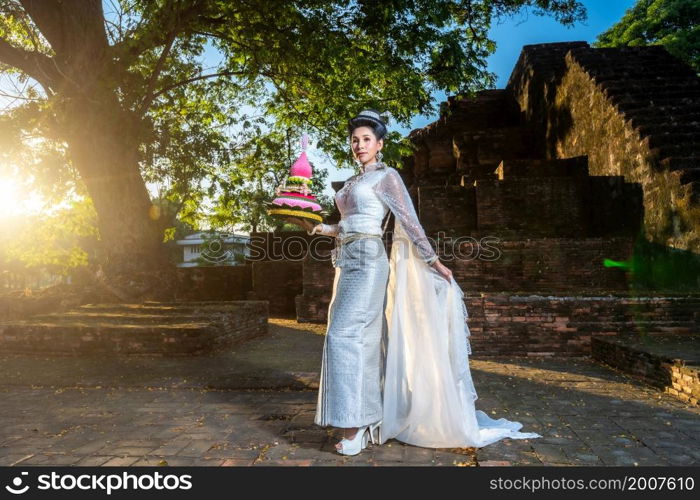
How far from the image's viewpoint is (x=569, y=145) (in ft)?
45.3

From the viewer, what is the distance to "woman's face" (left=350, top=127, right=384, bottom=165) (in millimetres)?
3621

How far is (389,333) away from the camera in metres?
3.58

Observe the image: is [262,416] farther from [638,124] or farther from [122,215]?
[638,124]

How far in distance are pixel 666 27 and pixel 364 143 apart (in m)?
21.7

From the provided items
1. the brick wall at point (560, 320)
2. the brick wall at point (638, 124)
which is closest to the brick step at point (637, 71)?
the brick wall at point (638, 124)

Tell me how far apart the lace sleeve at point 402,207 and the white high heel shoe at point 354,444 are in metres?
1.26

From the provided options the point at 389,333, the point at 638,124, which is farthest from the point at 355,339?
the point at 638,124

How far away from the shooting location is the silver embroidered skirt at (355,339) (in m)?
3.27

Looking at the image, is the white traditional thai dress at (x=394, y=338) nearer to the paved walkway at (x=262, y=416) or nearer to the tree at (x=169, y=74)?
the paved walkway at (x=262, y=416)

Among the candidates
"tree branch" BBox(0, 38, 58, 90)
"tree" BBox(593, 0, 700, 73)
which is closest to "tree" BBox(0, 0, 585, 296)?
"tree branch" BBox(0, 38, 58, 90)

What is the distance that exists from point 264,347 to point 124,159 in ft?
15.8

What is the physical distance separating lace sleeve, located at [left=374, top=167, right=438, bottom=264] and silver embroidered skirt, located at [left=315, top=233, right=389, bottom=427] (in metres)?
0.24
